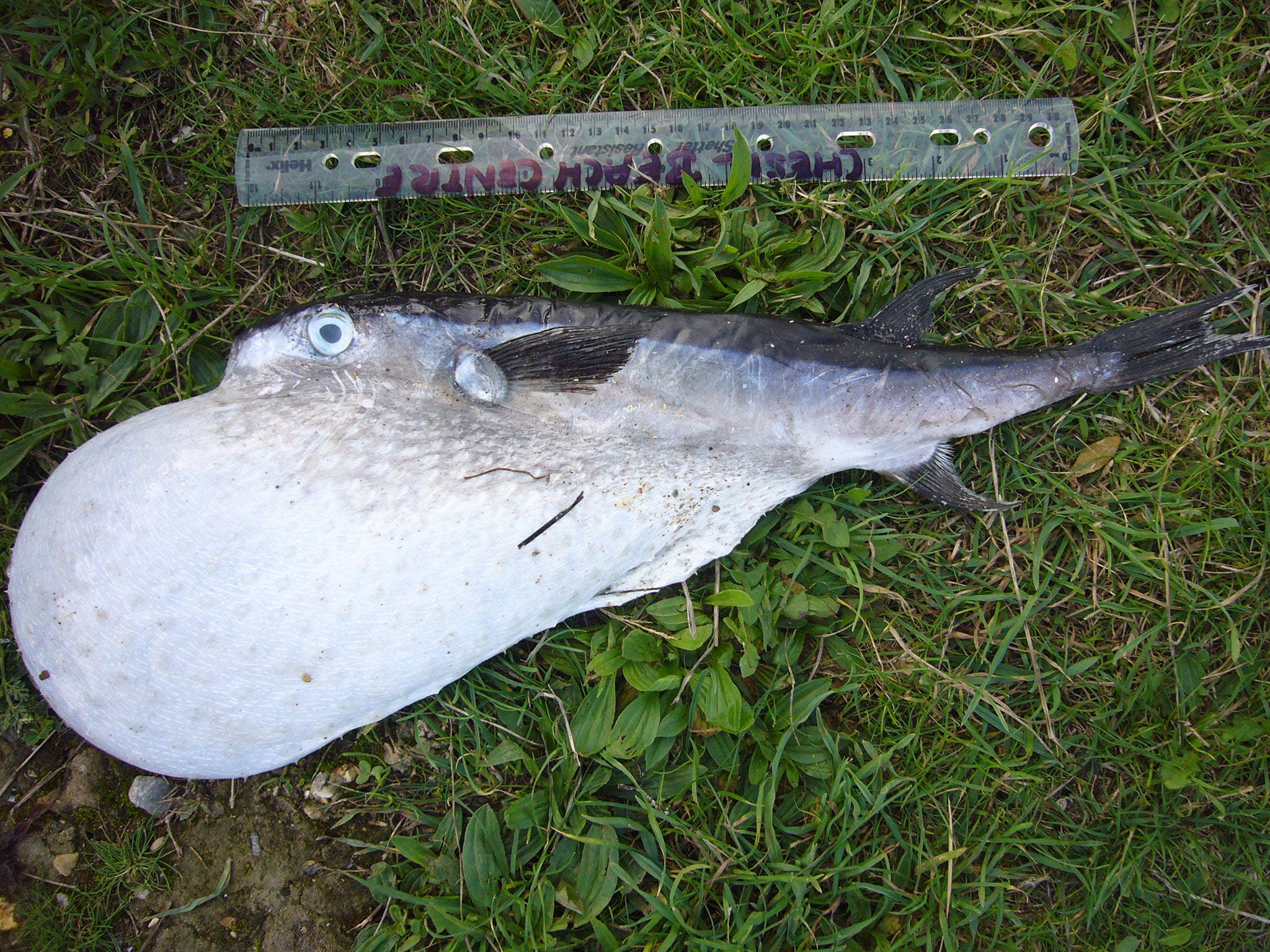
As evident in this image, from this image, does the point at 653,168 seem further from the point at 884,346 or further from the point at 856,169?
the point at 884,346

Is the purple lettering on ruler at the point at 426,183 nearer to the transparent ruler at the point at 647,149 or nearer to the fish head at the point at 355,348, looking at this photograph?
the transparent ruler at the point at 647,149

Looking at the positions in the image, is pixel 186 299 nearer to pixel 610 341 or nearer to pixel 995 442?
pixel 610 341

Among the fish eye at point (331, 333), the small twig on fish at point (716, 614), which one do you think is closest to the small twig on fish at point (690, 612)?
the small twig on fish at point (716, 614)

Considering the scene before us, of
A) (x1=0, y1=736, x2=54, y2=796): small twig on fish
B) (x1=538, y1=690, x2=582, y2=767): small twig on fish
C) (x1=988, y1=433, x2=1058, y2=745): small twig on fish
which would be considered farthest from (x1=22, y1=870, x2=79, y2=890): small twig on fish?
(x1=988, y1=433, x2=1058, y2=745): small twig on fish

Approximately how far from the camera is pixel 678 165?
10.1ft

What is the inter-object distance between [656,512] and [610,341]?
2.16 feet

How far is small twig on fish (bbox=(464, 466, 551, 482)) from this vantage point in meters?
2.35

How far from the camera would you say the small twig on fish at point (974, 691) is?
2879mm

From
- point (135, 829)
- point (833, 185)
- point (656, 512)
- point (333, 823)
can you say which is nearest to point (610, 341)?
point (656, 512)

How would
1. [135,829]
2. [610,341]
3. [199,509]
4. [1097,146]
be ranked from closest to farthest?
1. [199,509]
2. [610,341]
3. [135,829]
4. [1097,146]

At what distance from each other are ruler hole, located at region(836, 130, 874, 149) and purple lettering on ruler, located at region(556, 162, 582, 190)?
1181 mm

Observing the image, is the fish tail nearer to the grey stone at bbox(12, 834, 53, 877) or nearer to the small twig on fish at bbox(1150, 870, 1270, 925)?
the small twig on fish at bbox(1150, 870, 1270, 925)

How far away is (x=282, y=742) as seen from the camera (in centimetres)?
251

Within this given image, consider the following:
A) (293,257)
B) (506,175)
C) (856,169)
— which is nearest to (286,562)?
(293,257)
